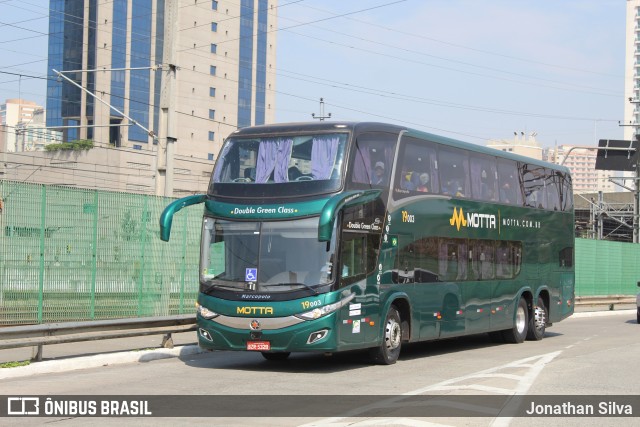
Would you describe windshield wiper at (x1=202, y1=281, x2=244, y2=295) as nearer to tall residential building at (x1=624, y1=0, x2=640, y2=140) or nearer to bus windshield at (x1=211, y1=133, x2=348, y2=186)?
bus windshield at (x1=211, y1=133, x2=348, y2=186)

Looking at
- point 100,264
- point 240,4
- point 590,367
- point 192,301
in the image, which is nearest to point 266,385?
point 590,367

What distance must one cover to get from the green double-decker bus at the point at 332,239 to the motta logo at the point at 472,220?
55mm

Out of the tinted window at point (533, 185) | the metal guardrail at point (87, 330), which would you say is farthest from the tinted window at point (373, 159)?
the tinted window at point (533, 185)

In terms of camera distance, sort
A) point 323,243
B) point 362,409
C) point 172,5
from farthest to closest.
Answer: point 172,5
point 323,243
point 362,409

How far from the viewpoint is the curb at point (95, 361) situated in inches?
536

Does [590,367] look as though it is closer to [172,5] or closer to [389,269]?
[389,269]

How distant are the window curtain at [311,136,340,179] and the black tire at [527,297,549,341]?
9.80 meters

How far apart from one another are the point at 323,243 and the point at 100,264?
21.7 ft

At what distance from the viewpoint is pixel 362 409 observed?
1087 cm

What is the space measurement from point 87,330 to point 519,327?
1095 cm

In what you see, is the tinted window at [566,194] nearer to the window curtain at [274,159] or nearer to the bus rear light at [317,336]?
the window curtain at [274,159]

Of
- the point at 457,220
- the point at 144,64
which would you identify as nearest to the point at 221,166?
the point at 457,220

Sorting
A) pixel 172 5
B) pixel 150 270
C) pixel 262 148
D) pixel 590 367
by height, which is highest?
pixel 172 5

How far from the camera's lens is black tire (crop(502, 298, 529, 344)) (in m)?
22.3
